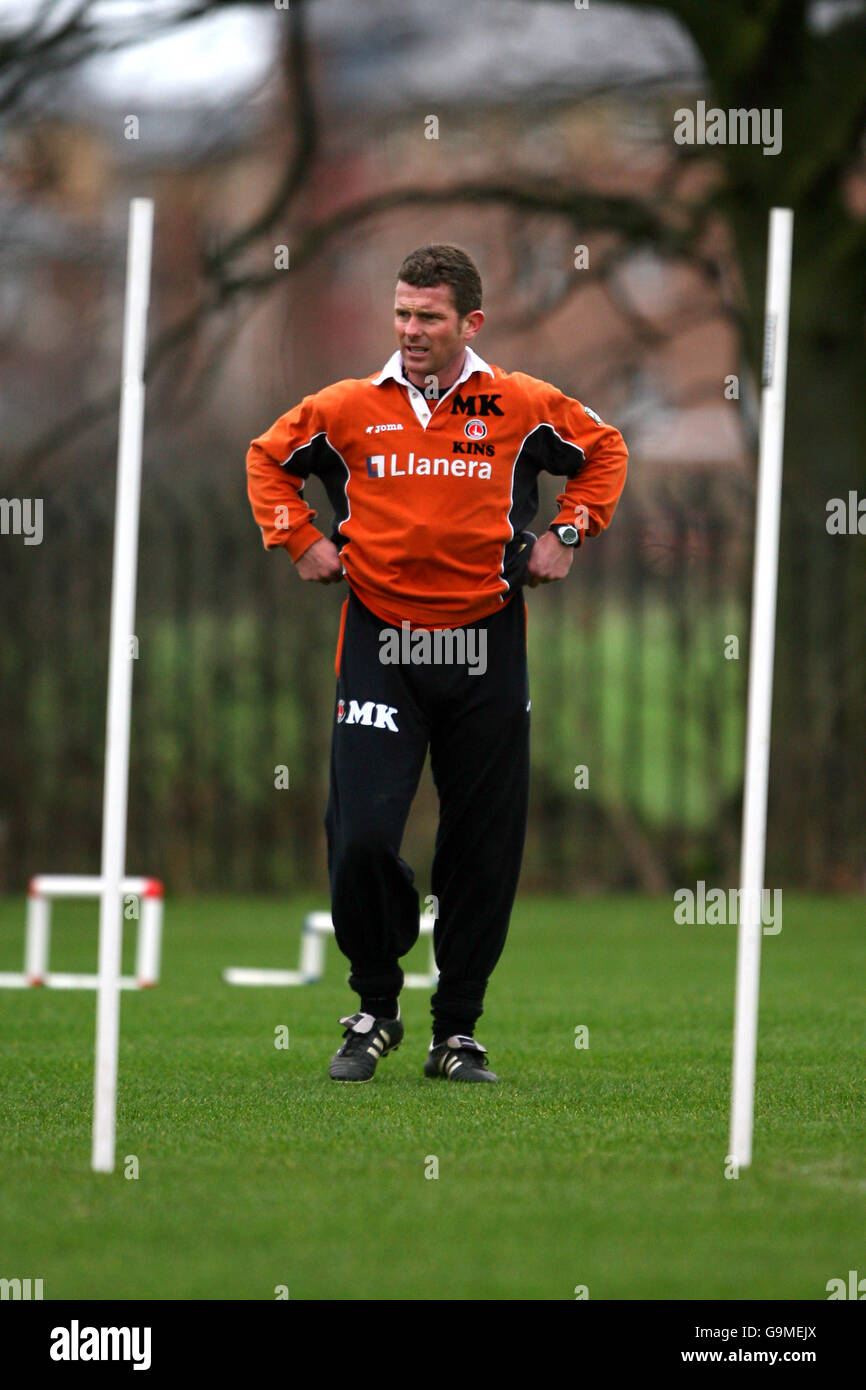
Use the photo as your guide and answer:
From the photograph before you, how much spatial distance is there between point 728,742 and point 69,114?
6.46 m

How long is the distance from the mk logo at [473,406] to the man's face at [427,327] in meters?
0.10

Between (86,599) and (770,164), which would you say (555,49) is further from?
(86,599)

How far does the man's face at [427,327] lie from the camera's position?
15.9 feet

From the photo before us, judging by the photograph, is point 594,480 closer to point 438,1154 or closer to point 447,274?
point 447,274

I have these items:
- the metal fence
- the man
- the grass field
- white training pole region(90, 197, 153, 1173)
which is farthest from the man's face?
the metal fence

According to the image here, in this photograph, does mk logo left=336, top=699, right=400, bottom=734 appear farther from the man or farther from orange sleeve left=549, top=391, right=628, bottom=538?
orange sleeve left=549, top=391, right=628, bottom=538

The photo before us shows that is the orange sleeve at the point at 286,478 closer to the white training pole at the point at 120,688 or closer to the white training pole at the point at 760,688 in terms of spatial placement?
the white training pole at the point at 120,688

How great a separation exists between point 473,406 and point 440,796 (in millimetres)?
1031

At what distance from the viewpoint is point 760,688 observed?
141 inches

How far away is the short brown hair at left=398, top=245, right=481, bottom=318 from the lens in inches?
191

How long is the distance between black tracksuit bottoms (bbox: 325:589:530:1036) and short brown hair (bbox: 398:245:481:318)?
78cm

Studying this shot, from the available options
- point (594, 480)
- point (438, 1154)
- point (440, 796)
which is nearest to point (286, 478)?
point (594, 480)

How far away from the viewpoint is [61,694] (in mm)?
12250
